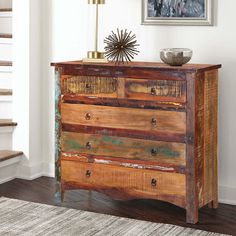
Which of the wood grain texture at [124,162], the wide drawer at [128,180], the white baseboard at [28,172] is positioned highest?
the wood grain texture at [124,162]

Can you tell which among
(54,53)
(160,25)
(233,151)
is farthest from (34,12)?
(233,151)

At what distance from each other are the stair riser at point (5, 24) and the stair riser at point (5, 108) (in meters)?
0.71

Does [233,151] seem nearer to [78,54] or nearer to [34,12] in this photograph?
[78,54]

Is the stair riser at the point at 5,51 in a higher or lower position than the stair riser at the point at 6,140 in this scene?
higher

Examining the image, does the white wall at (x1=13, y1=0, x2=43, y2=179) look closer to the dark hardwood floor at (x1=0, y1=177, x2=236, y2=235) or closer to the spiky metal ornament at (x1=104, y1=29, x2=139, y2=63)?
the dark hardwood floor at (x1=0, y1=177, x2=236, y2=235)

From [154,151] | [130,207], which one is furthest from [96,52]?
[130,207]

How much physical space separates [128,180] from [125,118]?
0.42 m

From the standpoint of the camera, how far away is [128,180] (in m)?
4.05

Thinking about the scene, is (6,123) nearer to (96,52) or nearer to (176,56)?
(96,52)

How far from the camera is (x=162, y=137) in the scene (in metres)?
3.90

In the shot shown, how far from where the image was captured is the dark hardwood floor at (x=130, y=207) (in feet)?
12.8

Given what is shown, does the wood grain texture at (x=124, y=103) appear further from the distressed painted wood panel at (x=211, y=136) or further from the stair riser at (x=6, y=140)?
the stair riser at (x=6, y=140)

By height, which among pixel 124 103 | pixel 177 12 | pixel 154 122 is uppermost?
pixel 177 12

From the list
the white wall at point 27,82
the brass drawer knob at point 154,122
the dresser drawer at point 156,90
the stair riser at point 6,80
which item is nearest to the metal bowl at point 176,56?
the dresser drawer at point 156,90
